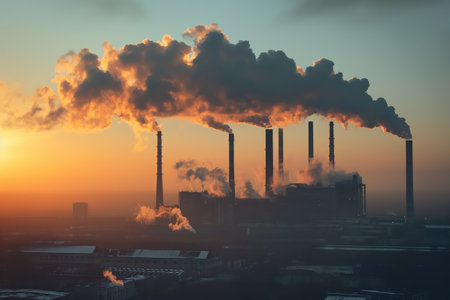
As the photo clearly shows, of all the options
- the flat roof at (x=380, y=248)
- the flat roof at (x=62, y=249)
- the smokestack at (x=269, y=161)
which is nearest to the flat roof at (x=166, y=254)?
the flat roof at (x=62, y=249)

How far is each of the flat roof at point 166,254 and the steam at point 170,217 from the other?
37.1 metres

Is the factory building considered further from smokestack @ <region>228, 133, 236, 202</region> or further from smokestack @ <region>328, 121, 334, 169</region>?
smokestack @ <region>328, 121, 334, 169</region>

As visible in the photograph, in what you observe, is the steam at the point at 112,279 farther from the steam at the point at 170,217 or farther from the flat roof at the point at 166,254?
the steam at the point at 170,217

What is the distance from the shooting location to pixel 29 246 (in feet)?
340

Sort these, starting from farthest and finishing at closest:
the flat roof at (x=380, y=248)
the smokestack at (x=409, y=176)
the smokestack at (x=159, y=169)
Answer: the smokestack at (x=159, y=169), the smokestack at (x=409, y=176), the flat roof at (x=380, y=248)

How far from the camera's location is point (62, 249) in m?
103

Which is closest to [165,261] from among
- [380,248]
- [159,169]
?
[380,248]

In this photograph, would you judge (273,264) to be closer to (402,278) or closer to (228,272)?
(228,272)

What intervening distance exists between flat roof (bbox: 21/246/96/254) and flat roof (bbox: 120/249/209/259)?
4992 millimetres

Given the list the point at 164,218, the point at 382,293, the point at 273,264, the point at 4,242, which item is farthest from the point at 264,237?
the point at 382,293

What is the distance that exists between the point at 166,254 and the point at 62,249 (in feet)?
49.2

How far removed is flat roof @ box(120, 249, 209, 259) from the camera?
94688 mm

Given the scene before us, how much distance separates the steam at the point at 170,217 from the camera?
451ft

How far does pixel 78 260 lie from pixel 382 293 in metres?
40.9
